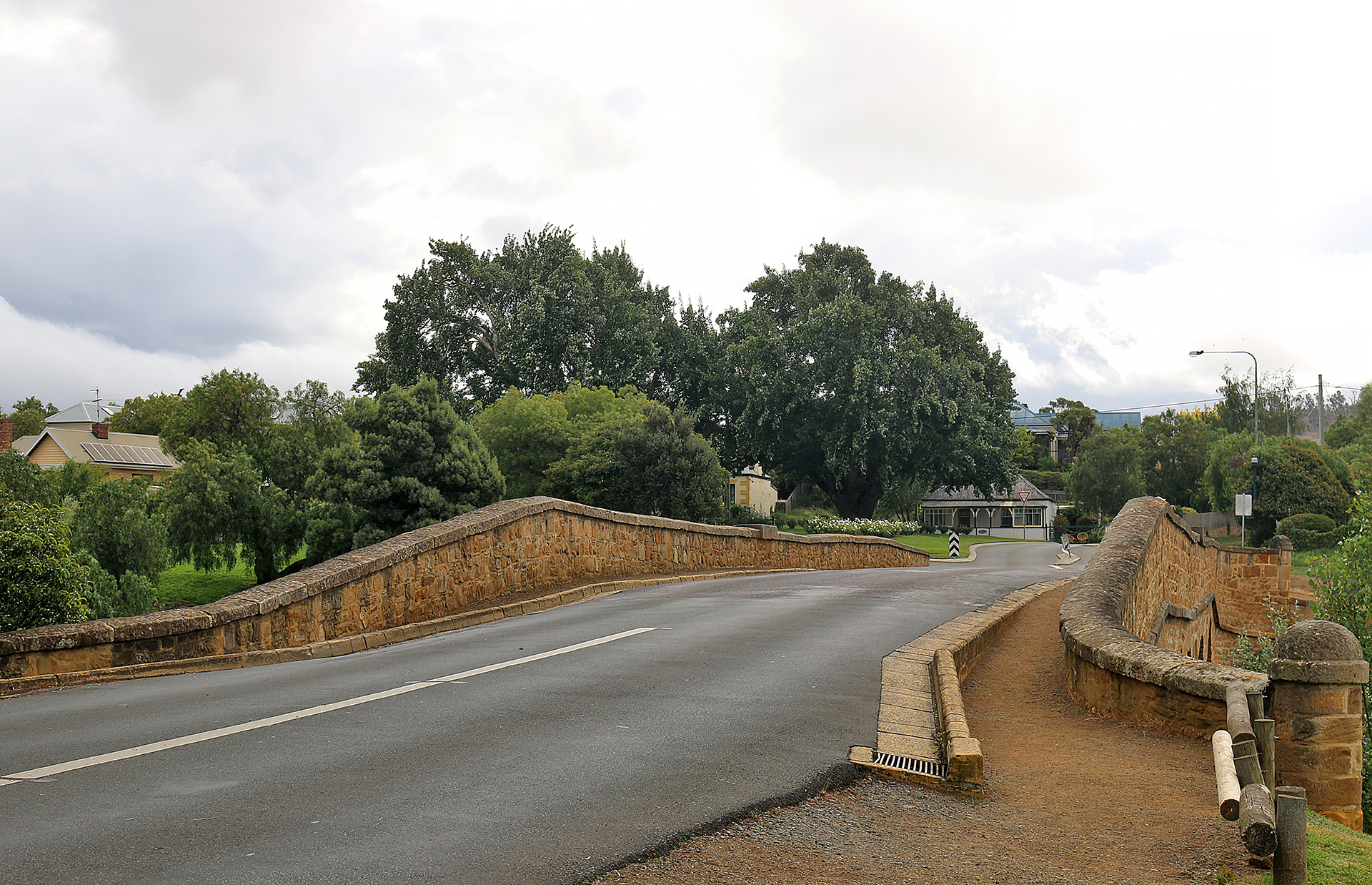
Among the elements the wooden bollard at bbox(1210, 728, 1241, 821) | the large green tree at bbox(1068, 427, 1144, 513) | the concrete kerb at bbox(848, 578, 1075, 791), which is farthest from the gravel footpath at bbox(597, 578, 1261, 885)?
the large green tree at bbox(1068, 427, 1144, 513)

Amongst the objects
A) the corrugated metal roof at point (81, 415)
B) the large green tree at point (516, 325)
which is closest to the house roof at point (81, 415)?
the corrugated metal roof at point (81, 415)

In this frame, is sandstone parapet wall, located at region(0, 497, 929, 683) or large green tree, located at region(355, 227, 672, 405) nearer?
sandstone parapet wall, located at region(0, 497, 929, 683)

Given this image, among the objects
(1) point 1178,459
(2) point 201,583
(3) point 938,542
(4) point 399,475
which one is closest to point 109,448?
(2) point 201,583

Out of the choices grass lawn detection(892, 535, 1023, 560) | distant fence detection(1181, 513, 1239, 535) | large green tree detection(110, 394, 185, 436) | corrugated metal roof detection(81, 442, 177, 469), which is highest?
large green tree detection(110, 394, 185, 436)

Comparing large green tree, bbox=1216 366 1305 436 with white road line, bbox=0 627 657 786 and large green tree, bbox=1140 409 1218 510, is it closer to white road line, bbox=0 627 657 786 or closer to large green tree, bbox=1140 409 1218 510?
large green tree, bbox=1140 409 1218 510

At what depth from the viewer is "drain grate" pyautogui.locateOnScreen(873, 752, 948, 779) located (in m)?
5.62

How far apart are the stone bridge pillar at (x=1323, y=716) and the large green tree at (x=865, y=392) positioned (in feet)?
122

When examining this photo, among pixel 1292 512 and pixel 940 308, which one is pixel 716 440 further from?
pixel 1292 512

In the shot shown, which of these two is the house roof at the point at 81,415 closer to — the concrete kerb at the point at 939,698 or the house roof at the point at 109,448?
the house roof at the point at 109,448

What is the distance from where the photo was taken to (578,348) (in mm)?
49312

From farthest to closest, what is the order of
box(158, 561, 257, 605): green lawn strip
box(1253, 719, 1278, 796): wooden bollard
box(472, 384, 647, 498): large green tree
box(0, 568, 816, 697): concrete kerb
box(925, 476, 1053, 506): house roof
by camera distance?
box(925, 476, 1053, 506): house roof
box(472, 384, 647, 498): large green tree
box(158, 561, 257, 605): green lawn strip
box(0, 568, 816, 697): concrete kerb
box(1253, 719, 1278, 796): wooden bollard

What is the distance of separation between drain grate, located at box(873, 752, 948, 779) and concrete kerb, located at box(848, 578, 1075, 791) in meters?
0.01

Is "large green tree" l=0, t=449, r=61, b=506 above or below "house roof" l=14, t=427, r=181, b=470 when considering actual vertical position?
below

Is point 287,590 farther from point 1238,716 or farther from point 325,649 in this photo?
point 1238,716
